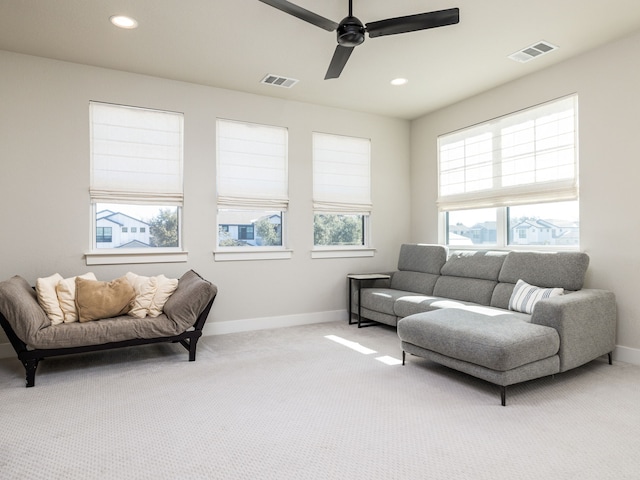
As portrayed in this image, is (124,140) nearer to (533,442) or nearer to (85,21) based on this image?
(85,21)

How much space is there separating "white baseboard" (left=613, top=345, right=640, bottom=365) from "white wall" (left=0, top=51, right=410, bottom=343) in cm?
295

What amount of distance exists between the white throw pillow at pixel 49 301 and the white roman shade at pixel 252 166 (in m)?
1.94

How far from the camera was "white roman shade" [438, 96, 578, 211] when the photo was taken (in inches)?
161

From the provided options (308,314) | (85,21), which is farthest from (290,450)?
(85,21)

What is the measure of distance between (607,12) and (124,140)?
4.60 metres

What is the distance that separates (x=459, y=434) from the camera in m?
2.30

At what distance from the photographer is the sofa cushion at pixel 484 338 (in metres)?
2.71

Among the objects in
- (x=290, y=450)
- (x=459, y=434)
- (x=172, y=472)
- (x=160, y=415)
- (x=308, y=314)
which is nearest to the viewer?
(x=172, y=472)

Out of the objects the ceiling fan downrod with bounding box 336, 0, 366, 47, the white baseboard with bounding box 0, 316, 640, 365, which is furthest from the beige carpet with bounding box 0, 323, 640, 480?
the ceiling fan downrod with bounding box 336, 0, 366, 47

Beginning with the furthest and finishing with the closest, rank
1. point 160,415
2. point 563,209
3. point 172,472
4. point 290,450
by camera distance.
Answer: point 563,209 → point 160,415 → point 290,450 → point 172,472

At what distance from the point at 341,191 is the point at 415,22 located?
3064 millimetres

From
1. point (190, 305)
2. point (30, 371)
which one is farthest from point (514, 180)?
point (30, 371)

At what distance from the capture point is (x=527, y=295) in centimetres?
371

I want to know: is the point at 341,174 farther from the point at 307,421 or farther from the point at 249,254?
the point at 307,421
